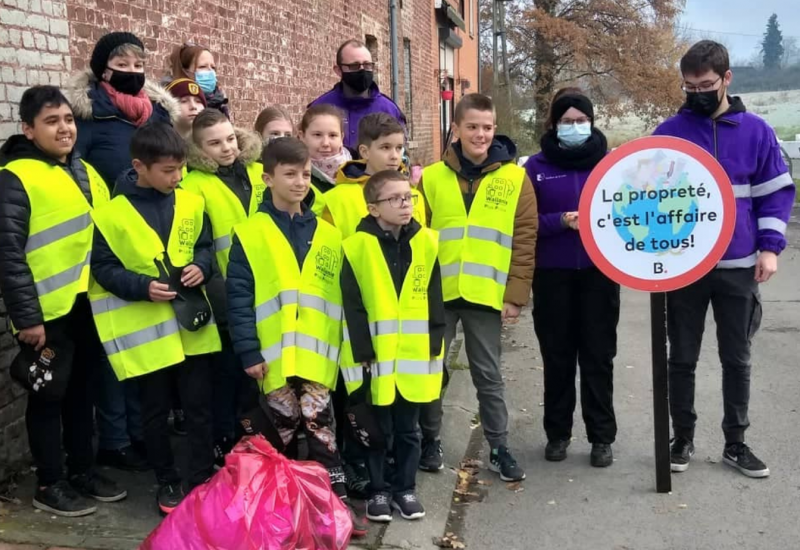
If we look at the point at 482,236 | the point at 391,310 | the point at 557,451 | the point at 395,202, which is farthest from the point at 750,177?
the point at 391,310

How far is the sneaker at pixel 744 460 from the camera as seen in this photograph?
14.4 feet

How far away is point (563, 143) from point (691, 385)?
4.96 feet

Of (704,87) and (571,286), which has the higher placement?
(704,87)

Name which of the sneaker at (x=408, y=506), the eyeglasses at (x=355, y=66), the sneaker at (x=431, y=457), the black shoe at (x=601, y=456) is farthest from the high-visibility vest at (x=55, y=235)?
the black shoe at (x=601, y=456)

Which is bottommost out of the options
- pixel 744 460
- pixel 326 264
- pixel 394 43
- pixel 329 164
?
pixel 744 460

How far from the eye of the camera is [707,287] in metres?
4.36

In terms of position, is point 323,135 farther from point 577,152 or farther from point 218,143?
point 577,152

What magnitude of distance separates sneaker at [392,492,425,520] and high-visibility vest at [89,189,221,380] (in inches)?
48.3

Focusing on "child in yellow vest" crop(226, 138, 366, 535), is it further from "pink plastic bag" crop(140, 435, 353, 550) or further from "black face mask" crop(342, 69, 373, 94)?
"black face mask" crop(342, 69, 373, 94)

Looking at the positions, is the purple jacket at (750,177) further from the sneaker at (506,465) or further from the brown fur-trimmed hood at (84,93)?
the brown fur-trimmed hood at (84,93)

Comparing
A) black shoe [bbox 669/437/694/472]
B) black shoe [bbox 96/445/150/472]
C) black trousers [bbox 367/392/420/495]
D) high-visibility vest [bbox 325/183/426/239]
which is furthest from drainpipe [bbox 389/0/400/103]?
black trousers [bbox 367/392/420/495]

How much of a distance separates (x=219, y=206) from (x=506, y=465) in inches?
81.8

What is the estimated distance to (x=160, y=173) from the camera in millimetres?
3639

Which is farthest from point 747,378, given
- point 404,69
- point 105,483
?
point 404,69
